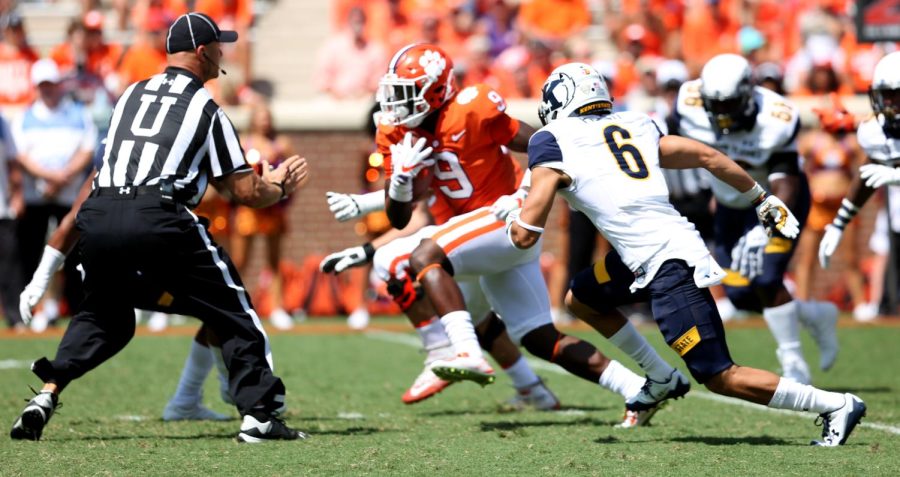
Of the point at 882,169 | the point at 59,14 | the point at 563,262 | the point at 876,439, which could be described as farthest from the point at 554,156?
the point at 59,14

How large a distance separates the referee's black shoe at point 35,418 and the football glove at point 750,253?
3818mm

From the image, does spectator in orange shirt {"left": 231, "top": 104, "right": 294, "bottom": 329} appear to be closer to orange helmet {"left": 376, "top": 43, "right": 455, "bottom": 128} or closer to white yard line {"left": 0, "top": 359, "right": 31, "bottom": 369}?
white yard line {"left": 0, "top": 359, "right": 31, "bottom": 369}

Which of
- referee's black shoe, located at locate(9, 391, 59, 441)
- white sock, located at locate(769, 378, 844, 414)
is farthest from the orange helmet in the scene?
white sock, located at locate(769, 378, 844, 414)

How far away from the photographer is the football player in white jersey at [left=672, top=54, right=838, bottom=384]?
7.66 metres

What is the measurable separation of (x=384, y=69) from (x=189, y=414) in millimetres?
8141

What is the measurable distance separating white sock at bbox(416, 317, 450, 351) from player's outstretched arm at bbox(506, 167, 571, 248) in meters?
1.63

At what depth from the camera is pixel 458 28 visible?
15.1 meters

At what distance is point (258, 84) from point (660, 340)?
709cm

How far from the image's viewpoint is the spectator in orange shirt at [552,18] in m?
15.4

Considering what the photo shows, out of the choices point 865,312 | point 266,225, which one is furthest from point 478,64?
point 865,312

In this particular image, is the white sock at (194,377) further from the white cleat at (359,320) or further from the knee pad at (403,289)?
the white cleat at (359,320)

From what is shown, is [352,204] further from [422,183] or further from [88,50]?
[88,50]

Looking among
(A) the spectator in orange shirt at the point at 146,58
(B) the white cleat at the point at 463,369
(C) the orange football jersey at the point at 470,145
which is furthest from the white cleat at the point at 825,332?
(A) the spectator in orange shirt at the point at 146,58

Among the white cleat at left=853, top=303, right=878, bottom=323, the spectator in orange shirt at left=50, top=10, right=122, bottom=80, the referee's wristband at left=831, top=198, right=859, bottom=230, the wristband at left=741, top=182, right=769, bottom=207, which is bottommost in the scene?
the white cleat at left=853, top=303, right=878, bottom=323
